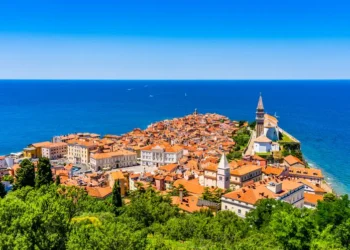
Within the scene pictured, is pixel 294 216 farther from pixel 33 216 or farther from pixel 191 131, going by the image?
pixel 191 131

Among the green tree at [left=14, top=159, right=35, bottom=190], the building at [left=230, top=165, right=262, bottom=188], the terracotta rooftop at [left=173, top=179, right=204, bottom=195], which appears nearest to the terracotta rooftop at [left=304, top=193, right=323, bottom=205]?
the building at [left=230, top=165, right=262, bottom=188]

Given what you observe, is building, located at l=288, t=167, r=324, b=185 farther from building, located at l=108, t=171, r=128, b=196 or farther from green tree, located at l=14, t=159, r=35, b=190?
green tree, located at l=14, t=159, r=35, b=190

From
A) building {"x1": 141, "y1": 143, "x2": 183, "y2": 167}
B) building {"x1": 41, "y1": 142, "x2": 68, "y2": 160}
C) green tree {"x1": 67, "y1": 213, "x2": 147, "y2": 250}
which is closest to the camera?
green tree {"x1": 67, "y1": 213, "x2": 147, "y2": 250}

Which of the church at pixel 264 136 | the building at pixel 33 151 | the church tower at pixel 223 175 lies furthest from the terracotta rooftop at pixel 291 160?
the building at pixel 33 151

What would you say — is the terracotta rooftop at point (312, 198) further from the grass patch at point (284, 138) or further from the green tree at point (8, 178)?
the green tree at point (8, 178)

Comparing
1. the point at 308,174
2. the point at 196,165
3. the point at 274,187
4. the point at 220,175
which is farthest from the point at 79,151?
the point at 274,187
